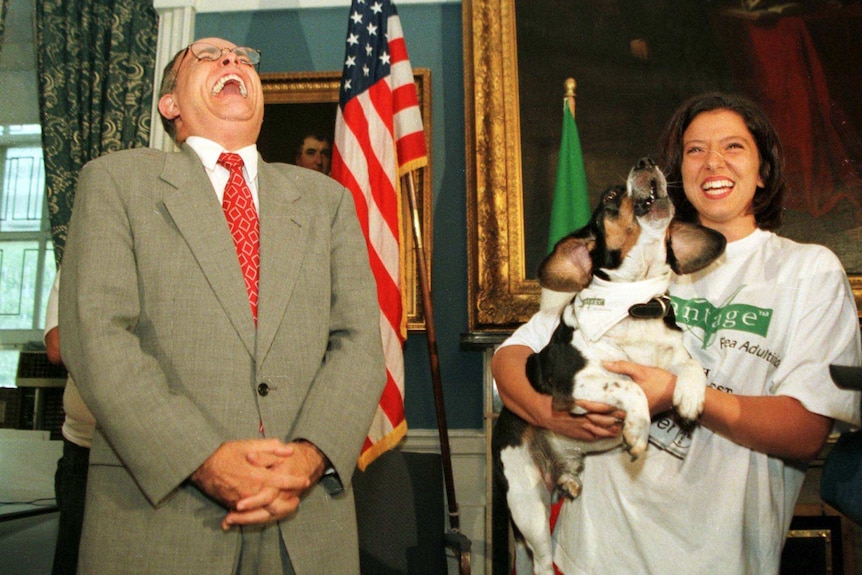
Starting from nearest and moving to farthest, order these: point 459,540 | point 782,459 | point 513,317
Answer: point 782,459 < point 459,540 < point 513,317

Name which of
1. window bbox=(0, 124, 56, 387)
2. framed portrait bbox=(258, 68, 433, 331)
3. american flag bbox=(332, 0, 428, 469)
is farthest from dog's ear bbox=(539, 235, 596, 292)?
window bbox=(0, 124, 56, 387)

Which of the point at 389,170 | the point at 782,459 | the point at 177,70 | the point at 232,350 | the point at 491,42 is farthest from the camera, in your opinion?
the point at 491,42

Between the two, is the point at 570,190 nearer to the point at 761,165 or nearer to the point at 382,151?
the point at 382,151

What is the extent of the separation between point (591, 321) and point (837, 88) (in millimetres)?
2803

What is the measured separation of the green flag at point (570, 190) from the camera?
8.98ft

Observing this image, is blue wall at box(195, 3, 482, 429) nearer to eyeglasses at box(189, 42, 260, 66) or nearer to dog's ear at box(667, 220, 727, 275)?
eyeglasses at box(189, 42, 260, 66)

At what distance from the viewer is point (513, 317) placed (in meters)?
3.46

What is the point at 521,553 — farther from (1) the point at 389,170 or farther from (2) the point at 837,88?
(2) the point at 837,88

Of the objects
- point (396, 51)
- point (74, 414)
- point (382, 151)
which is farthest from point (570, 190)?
point (74, 414)

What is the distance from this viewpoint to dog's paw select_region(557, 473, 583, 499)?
149cm

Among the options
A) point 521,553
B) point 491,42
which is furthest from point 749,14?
point 521,553

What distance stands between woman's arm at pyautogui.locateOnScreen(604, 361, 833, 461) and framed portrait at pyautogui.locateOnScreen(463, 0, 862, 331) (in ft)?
6.78

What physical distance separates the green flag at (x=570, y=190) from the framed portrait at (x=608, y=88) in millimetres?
762

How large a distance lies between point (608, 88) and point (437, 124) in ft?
2.94
